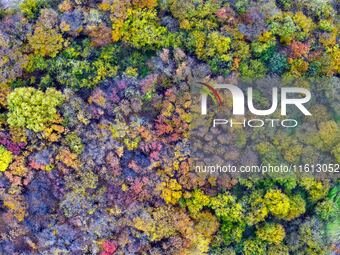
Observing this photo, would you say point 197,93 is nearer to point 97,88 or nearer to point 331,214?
point 97,88

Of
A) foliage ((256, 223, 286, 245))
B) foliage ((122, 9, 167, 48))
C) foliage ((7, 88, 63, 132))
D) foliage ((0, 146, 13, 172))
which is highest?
foliage ((122, 9, 167, 48))

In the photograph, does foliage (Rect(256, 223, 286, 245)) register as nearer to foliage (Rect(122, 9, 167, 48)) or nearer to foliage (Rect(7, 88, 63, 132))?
foliage (Rect(122, 9, 167, 48))

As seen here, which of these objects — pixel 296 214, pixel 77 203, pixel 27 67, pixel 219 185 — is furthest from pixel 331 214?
pixel 27 67

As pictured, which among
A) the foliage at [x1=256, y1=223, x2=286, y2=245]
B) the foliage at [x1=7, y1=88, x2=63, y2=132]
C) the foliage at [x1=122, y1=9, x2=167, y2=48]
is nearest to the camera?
the foliage at [x1=7, y1=88, x2=63, y2=132]

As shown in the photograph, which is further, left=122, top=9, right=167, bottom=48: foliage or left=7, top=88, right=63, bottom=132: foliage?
left=122, top=9, right=167, bottom=48: foliage

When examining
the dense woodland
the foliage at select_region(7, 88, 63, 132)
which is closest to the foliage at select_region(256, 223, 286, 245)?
the dense woodland

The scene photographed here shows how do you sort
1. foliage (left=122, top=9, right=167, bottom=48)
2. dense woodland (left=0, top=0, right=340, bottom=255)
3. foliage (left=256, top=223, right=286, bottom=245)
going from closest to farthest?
dense woodland (left=0, top=0, right=340, bottom=255), foliage (left=256, top=223, right=286, bottom=245), foliage (left=122, top=9, right=167, bottom=48)

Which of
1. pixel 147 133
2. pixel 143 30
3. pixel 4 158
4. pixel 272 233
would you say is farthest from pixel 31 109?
pixel 272 233

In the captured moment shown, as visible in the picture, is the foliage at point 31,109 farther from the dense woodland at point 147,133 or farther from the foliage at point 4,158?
the foliage at point 4,158

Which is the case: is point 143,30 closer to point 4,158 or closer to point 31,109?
point 31,109

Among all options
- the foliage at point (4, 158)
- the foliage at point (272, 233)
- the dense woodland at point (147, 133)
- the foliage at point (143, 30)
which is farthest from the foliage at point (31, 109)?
the foliage at point (272, 233)

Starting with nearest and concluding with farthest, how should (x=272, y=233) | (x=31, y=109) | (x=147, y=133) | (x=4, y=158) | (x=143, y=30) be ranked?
1. (x=4, y=158)
2. (x=31, y=109)
3. (x=147, y=133)
4. (x=272, y=233)
5. (x=143, y=30)
